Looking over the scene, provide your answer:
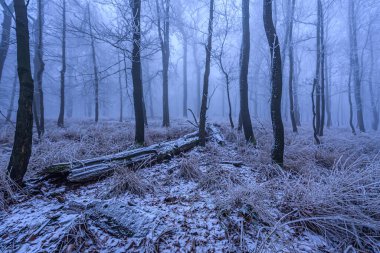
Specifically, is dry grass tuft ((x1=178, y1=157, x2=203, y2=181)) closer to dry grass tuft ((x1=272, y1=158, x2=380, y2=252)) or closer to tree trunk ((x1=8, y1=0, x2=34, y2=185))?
dry grass tuft ((x1=272, y1=158, x2=380, y2=252))

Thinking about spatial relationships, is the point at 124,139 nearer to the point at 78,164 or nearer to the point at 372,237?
the point at 78,164

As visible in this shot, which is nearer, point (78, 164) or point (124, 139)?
point (78, 164)

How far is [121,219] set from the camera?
1879 millimetres

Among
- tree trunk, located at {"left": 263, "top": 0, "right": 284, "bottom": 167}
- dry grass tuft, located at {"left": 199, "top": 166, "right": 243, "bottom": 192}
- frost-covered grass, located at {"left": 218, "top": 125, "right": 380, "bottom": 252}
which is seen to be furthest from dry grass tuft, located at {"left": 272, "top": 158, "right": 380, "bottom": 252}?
tree trunk, located at {"left": 263, "top": 0, "right": 284, "bottom": 167}

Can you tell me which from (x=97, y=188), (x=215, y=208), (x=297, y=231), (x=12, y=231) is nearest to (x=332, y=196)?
(x=297, y=231)

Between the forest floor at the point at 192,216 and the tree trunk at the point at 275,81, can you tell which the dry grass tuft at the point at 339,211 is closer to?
the forest floor at the point at 192,216

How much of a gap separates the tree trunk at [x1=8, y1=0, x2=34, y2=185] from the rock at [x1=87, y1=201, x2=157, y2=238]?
1579 millimetres

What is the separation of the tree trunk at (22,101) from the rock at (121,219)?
5.18 feet

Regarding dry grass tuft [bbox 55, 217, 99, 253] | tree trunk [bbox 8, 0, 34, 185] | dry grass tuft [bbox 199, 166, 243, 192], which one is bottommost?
dry grass tuft [bbox 55, 217, 99, 253]

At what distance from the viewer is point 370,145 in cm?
539

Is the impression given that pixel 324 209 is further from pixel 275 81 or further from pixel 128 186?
pixel 128 186

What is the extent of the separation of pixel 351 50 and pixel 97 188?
1467cm

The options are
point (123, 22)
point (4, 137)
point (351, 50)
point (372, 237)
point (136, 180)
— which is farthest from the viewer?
point (351, 50)

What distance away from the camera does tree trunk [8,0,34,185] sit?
2.58m
